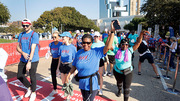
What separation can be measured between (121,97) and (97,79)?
6.36 feet

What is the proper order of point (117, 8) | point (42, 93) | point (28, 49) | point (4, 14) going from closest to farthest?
1. point (28, 49)
2. point (42, 93)
3. point (4, 14)
4. point (117, 8)

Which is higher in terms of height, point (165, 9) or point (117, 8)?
point (117, 8)

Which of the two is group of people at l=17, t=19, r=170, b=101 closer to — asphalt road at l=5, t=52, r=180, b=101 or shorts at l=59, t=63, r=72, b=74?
shorts at l=59, t=63, r=72, b=74

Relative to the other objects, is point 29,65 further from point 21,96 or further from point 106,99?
point 106,99

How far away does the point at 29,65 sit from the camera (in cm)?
300

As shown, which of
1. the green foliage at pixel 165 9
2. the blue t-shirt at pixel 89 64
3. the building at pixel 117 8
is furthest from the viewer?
the building at pixel 117 8

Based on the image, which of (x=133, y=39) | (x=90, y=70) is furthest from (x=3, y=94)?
(x=133, y=39)

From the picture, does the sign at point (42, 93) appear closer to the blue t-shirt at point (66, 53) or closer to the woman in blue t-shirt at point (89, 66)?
the blue t-shirt at point (66, 53)

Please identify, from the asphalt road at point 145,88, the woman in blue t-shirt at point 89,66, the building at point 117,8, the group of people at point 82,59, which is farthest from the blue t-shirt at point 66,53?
the building at point 117,8

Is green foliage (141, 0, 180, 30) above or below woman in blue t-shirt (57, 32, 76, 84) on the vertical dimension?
above

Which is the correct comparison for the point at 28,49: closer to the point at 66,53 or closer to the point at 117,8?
the point at 66,53

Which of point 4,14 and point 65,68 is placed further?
point 4,14

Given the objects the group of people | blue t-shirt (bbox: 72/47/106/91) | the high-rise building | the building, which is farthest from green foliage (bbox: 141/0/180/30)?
the high-rise building

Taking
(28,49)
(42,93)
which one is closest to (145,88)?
(42,93)
